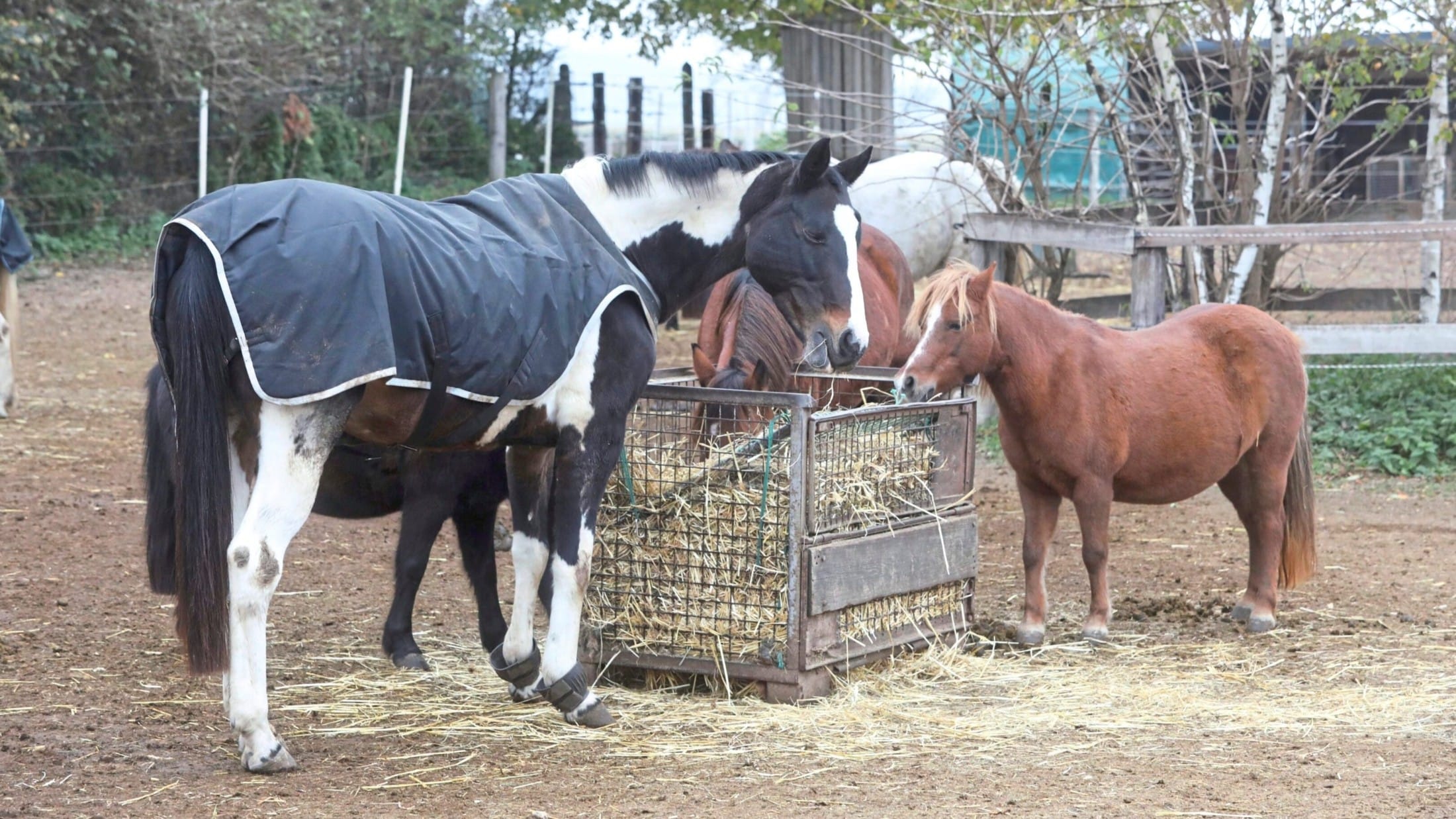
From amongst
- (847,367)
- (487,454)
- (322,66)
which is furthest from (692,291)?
(322,66)

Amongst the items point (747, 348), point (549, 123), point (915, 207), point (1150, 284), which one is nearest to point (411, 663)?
point (747, 348)

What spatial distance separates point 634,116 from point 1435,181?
1125 centimetres

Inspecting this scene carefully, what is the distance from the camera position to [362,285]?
11.5 ft

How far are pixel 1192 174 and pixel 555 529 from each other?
5674 millimetres

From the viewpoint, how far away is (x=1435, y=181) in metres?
8.96

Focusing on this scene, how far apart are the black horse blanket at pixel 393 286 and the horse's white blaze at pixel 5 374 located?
5.65 meters

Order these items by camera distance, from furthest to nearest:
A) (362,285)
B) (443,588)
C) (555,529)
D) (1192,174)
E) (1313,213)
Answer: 1. (1313,213)
2. (1192,174)
3. (443,588)
4. (555,529)
5. (362,285)

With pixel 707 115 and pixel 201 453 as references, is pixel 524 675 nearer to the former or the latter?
pixel 201 453

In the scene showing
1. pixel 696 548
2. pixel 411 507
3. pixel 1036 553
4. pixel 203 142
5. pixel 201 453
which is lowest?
pixel 1036 553

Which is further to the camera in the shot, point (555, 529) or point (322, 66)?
point (322, 66)

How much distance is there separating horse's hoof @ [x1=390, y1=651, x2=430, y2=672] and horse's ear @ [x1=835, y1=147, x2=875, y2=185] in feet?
7.02

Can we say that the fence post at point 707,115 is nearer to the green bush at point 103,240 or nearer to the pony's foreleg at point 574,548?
the green bush at point 103,240

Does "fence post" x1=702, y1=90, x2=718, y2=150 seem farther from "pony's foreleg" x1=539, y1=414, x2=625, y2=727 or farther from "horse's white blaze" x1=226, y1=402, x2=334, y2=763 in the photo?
"horse's white blaze" x1=226, y1=402, x2=334, y2=763

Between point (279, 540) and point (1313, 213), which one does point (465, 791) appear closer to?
point (279, 540)
